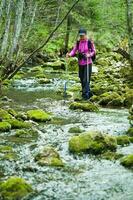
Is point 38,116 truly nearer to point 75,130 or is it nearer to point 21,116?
point 21,116

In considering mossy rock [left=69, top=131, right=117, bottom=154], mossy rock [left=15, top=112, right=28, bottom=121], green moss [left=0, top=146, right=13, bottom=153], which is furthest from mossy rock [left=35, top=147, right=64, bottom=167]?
mossy rock [left=15, top=112, right=28, bottom=121]

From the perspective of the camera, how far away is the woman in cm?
1386

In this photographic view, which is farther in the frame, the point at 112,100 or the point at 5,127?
the point at 112,100

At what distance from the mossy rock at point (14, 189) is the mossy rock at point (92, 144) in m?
2.04

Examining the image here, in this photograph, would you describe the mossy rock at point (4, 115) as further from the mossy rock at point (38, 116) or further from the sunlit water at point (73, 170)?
the sunlit water at point (73, 170)

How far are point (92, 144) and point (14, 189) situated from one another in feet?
7.85

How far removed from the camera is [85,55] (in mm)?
14047

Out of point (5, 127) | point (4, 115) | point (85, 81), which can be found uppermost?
point (85, 81)

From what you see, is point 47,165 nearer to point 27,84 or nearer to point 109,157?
point 109,157

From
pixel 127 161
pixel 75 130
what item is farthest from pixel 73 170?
pixel 75 130

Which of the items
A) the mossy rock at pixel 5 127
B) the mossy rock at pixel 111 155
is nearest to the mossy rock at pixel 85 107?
the mossy rock at pixel 5 127

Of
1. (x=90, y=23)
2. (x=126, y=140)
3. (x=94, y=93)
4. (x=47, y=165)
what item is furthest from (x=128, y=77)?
(x=90, y=23)

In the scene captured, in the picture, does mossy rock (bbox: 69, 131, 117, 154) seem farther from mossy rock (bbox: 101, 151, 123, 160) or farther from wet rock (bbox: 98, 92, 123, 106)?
wet rock (bbox: 98, 92, 123, 106)

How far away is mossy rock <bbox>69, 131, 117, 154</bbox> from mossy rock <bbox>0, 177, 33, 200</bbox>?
6.68ft
